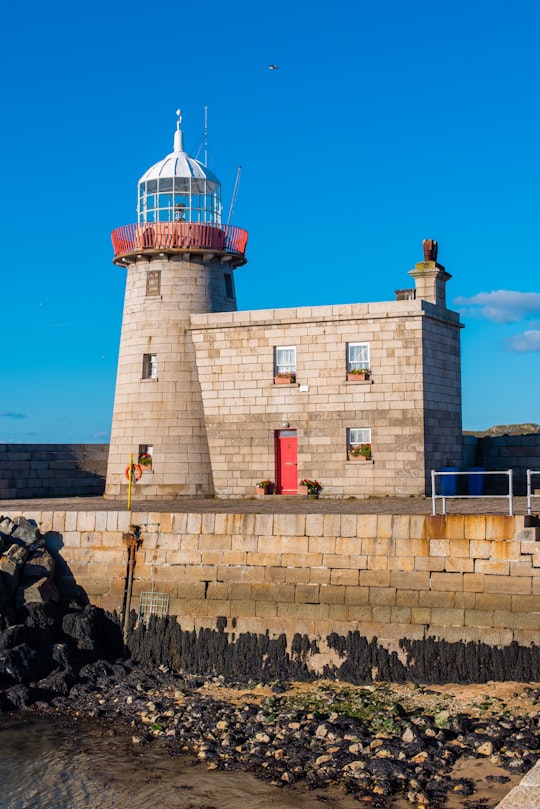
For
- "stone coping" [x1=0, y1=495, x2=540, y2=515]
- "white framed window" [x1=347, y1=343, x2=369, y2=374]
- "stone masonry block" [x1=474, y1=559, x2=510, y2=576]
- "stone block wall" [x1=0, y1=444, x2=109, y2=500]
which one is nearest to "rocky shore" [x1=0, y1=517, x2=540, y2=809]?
"stone masonry block" [x1=474, y1=559, x2=510, y2=576]

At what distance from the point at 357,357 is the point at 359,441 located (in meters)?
1.96

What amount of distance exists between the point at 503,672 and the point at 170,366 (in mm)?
12534

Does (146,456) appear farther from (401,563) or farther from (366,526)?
(401,563)

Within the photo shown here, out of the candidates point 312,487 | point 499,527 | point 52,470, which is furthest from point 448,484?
point 52,470

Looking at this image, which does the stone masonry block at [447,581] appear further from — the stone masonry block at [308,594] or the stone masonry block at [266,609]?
the stone masonry block at [266,609]

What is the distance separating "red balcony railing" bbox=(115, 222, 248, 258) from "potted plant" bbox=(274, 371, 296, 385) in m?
4.02

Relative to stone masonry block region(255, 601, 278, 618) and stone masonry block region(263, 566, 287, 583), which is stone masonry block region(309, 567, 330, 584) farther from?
stone masonry block region(255, 601, 278, 618)

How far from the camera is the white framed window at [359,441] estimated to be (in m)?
22.6

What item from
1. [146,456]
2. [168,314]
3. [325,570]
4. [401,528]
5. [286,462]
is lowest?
[325,570]

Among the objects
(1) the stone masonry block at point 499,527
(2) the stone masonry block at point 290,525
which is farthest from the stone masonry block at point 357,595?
(1) the stone masonry block at point 499,527

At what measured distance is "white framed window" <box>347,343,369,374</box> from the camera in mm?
22859

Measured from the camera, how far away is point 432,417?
22.6 m

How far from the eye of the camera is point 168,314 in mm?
25047

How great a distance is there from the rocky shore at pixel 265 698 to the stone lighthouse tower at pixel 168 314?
20.9ft
